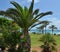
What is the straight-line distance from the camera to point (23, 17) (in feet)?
92.9

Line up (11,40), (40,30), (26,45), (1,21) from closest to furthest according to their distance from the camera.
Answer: (11,40) → (26,45) → (1,21) → (40,30)

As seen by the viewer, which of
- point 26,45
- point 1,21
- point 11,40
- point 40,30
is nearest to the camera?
point 11,40

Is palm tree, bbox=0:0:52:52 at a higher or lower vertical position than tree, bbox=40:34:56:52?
higher

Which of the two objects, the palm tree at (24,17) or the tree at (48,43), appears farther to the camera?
the tree at (48,43)

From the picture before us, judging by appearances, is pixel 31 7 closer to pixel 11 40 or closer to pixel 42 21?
pixel 42 21

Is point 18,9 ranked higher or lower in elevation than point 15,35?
higher

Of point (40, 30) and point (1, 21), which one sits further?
point (40, 30)

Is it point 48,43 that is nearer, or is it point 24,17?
point 24,17

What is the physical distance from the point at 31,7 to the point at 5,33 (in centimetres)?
527

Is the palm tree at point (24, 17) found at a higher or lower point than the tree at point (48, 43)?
higher

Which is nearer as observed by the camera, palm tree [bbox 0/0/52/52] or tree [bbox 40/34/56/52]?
palm tree [bbox 0/0/52/52]

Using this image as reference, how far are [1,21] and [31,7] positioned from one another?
28.7 metres

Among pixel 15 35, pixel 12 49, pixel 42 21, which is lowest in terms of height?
pixel 12 49

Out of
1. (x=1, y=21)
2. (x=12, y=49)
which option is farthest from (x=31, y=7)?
(x=1, y=21)
